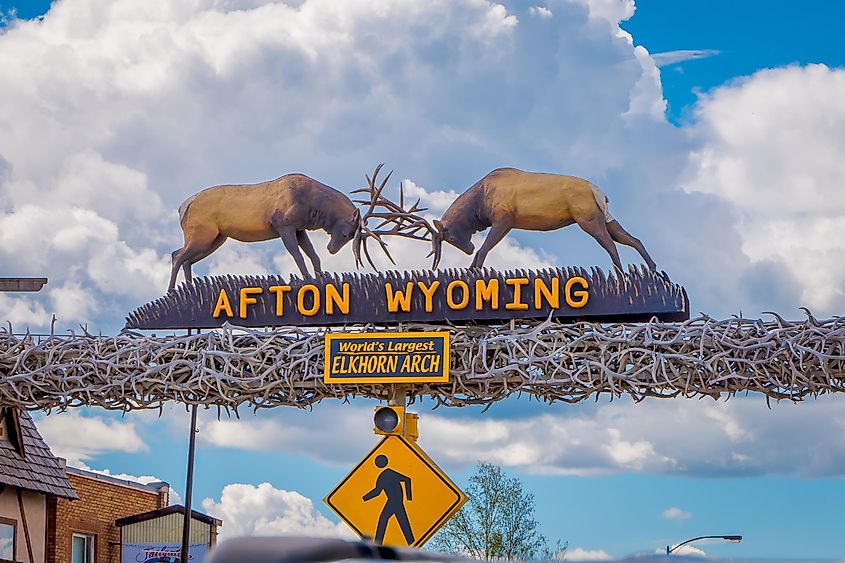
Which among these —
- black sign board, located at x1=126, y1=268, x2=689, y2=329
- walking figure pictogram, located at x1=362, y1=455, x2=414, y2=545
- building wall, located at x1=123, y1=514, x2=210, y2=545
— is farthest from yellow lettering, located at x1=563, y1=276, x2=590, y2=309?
building wall, located at x1=123, y1=514, x2=210, y2=545

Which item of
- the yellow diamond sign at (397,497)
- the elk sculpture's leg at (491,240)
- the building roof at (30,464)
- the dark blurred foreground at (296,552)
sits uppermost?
the elk sculpture's leg at (491,240)

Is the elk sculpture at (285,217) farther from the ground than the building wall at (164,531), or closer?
farther from the ground

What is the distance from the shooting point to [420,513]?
37.7 feet

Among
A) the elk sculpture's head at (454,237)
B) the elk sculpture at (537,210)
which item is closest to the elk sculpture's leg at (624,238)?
the elk sculpture at (537,210)

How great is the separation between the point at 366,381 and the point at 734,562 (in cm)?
1284

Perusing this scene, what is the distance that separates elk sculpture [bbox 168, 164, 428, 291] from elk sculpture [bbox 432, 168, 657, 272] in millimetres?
716

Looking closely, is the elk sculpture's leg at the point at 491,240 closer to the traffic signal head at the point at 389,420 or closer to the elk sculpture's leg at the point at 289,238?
the elk sculpture's leg at the point at 289,238

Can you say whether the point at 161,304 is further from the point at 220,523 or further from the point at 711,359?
the point at 220,523

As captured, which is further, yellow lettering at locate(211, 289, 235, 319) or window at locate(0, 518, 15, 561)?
window at locate(0, 518, 15, 561)

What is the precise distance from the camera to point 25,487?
74.7 feet

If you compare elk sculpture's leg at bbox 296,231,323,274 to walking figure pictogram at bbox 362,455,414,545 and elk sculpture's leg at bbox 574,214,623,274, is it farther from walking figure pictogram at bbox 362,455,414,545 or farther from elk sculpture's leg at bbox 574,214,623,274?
walking figure pictogram at bbox 362,455,414,545

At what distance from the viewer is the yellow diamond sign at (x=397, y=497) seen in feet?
37.5

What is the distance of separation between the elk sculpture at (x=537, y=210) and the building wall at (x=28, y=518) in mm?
10344

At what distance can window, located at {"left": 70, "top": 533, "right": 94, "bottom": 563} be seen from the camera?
27.1m
